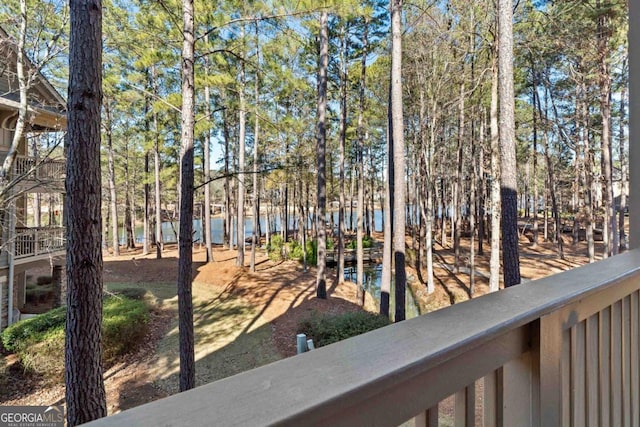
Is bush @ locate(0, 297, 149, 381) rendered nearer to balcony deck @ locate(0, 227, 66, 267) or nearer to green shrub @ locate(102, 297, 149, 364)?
green shrub @ locate(102, 297, 149, 364)

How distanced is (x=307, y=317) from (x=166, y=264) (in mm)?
7348

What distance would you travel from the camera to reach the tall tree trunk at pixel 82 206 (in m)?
2.72

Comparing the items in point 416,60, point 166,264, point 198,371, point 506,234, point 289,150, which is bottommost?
point 198,371

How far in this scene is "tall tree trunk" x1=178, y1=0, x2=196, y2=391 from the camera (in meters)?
4.64

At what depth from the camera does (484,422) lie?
2.19ft

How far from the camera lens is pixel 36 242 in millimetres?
8406

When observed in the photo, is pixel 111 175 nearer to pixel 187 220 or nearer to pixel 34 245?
pixel 34 245

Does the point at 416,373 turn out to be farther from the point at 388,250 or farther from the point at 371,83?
the point at 371,83

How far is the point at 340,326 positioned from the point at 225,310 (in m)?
3.44

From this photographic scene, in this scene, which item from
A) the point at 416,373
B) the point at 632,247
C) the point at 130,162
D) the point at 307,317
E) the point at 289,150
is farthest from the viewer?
the point at 130,162

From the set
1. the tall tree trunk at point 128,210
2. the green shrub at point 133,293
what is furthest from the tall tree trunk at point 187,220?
the tall tree trunk at point 128,210

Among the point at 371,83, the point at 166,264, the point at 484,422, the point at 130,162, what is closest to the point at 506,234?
the point at 484,422

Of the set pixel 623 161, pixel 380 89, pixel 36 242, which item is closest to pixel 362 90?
pixel 380 89
